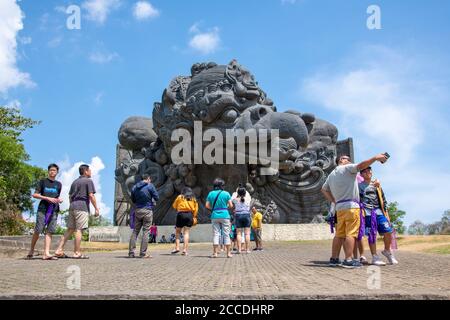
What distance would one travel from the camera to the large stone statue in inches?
829

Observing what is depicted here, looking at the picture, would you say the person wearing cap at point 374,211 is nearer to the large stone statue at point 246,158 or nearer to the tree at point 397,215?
the large stone statue at point 246,158

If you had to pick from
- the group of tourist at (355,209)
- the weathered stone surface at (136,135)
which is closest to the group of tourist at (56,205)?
the group of tourist at (355,209)

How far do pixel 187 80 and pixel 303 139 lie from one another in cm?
723

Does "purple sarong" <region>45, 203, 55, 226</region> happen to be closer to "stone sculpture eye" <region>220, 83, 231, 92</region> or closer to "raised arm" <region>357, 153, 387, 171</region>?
"raised arm" <region>357, 153, 387, 171</region>

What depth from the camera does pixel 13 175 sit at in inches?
1592

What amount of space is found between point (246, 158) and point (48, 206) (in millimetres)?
12446

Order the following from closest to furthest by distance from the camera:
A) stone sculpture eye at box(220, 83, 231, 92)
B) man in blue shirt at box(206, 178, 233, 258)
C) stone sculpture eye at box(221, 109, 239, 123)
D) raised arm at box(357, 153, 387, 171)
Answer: raised arm at box(357, 153, 387, 171) → man in blue shirt at box(206, 178, 233, 258) → stone sculpture eye at box(221, 109, 239, 123) → stone sculpture eye at box(220, 83, 231, 92)

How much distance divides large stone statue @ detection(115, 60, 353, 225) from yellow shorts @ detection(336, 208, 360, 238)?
1368 cm

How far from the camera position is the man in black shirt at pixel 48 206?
8984mm

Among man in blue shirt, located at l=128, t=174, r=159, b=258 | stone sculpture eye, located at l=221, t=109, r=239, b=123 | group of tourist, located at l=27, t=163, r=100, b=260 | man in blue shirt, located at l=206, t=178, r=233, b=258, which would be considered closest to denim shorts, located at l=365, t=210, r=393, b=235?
man in blue shirt, located at l=206, t=178, r=233, b=258

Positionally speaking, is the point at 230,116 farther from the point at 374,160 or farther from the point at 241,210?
the point at 374,160
